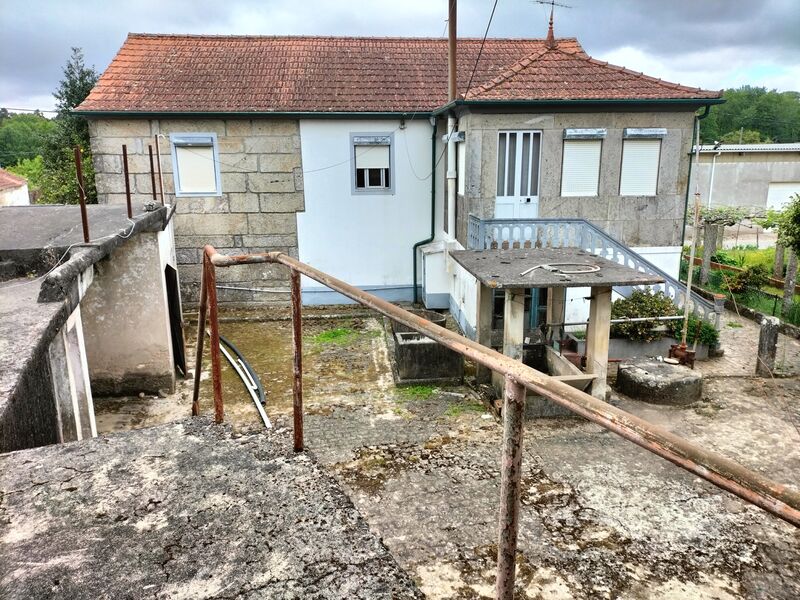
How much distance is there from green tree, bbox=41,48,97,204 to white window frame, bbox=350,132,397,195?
1008cm

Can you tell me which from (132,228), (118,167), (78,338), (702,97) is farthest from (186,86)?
(702,97)

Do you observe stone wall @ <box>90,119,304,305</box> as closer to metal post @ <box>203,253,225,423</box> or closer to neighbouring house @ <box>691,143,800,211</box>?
metal post @ <box>203,253,225,423</box>

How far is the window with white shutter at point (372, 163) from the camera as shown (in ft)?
46.7

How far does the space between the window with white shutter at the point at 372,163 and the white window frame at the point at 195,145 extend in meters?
3.39

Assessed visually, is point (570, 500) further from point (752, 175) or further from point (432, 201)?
point (752, 175)

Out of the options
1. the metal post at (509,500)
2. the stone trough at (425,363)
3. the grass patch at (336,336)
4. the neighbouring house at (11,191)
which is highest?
the neighbouring house at (11,191)

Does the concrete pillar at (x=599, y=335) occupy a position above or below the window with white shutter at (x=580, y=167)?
below

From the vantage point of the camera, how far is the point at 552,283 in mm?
7840

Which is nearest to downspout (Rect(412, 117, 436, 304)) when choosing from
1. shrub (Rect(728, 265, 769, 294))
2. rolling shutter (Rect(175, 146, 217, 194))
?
rolling shutter (Rect(175, 146, 217, 194))

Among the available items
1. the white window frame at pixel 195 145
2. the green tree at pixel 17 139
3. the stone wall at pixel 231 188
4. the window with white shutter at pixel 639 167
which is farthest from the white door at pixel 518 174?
the green tree at pixel 17 139

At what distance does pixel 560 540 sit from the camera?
18.1ft

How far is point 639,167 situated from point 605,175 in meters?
0.75

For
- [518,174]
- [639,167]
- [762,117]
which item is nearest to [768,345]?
[639,167]

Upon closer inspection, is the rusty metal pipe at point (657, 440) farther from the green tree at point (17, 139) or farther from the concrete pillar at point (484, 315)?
the green tree at point (17, 139)
